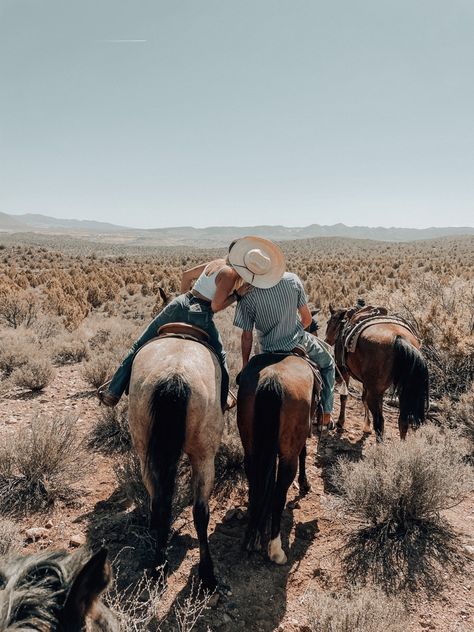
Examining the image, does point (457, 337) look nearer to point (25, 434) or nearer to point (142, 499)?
point (142, 499)

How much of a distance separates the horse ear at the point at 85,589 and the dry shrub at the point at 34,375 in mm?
6211

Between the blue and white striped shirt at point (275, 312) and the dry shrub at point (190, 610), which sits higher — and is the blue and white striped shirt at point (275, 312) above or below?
above

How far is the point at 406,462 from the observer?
371 centimetres

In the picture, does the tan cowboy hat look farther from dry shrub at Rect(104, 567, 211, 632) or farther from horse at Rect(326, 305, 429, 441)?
dry shrub at Rect(104, 567, 211, 632)

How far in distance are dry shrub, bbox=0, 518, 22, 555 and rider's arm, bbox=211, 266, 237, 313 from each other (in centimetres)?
252

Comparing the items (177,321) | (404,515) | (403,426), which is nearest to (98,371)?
(177,321)

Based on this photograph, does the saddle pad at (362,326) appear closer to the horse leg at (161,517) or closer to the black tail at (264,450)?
the black tail at (264,450)

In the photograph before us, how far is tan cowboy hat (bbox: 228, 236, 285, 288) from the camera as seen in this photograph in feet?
12.2

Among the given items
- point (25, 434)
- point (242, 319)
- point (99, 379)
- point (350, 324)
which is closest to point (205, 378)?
point (242, 319)

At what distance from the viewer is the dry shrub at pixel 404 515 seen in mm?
3201

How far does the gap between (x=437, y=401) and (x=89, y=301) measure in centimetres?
1329

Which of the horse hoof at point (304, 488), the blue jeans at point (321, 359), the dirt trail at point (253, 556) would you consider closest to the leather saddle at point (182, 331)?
the blue jeans at point (321, 359)

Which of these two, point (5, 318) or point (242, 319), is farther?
point (5, 318)

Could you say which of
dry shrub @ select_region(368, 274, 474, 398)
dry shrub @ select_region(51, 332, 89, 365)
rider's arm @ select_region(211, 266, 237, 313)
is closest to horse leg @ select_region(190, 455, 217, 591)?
rider's arm @ select_region(211, 266, 237, 313)
